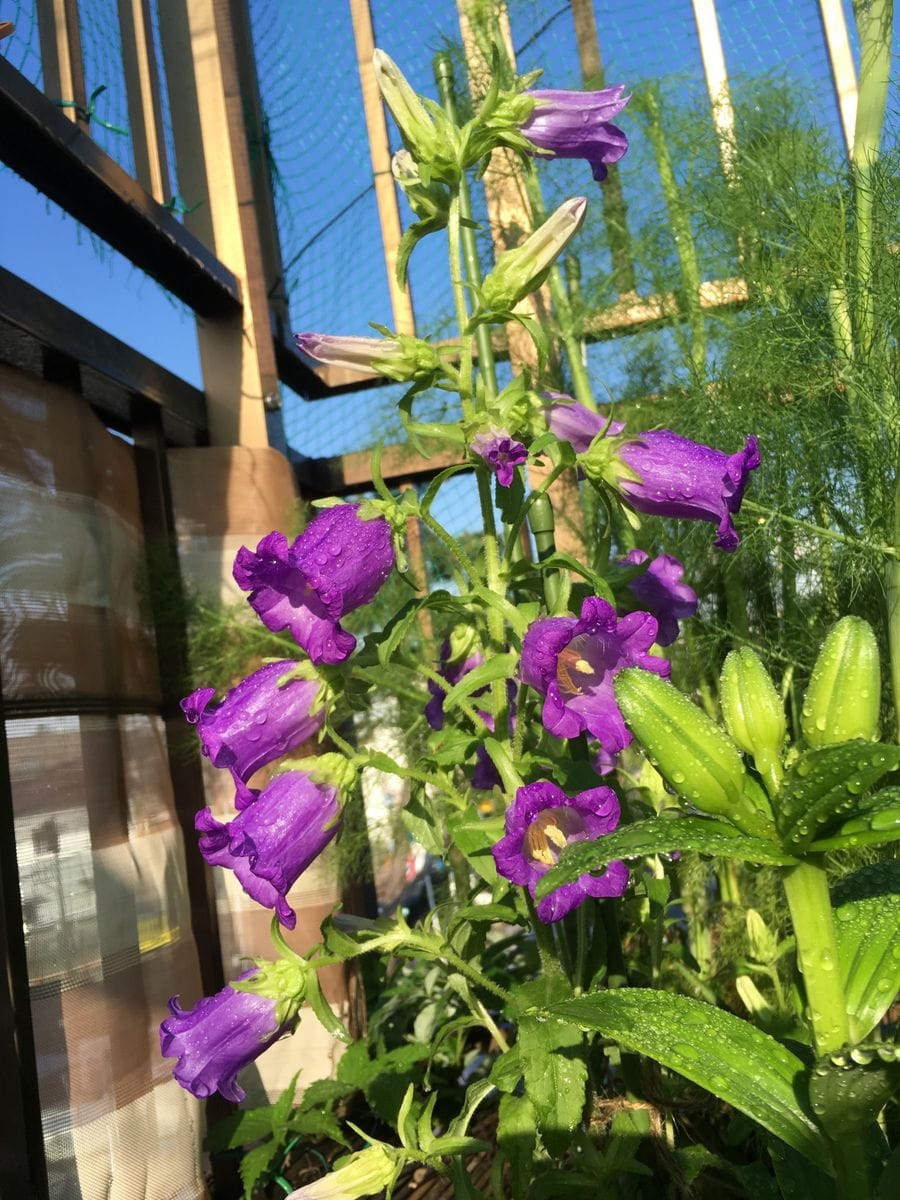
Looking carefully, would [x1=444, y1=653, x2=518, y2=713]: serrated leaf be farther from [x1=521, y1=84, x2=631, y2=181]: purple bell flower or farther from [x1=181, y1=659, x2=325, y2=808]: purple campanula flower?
[x1=521, y1=84, x2=631, y2=181]: purple bell flower

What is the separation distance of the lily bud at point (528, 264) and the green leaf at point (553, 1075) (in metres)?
0.41

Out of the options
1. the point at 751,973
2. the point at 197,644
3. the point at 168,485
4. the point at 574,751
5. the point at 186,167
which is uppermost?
the point at 186,167

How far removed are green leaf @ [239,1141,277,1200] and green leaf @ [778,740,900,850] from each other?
72cm

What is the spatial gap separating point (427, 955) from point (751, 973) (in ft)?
1.32

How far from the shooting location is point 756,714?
35 cm

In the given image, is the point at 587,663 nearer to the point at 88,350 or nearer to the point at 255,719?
the point at 255,719

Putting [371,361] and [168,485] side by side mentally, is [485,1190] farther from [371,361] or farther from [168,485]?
[168,485]

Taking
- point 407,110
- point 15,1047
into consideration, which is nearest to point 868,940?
point 407,110

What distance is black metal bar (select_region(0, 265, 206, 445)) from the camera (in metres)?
0.95

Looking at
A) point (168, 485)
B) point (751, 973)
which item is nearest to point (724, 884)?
point (751, 973)

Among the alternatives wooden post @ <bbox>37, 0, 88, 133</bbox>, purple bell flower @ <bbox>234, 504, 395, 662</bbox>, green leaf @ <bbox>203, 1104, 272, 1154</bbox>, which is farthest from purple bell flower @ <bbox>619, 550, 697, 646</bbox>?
wooden post @ <bbox>37, 0, 88, 133</bbox>

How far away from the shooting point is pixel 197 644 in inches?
48.0

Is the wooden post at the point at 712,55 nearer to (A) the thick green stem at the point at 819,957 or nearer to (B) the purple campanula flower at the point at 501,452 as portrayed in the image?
(B) the purple campanula flower at the point at 501,452

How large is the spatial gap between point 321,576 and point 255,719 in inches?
4.1
